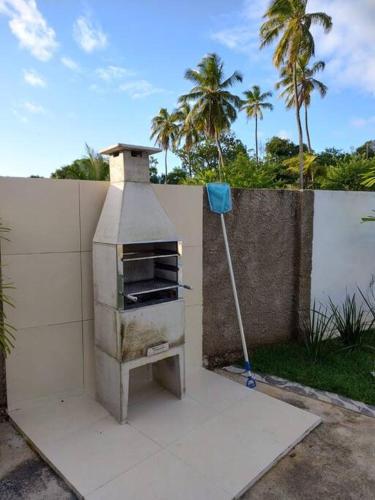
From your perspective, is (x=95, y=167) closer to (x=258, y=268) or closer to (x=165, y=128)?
(x=258, y=268)

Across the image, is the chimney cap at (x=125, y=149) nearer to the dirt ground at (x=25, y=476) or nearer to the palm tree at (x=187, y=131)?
the dirt ground at (x=25, y=476)

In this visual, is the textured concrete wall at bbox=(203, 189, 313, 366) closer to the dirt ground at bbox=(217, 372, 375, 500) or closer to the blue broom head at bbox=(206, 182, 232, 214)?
the blue broom head at bbox=(206, 182, 232, 214)

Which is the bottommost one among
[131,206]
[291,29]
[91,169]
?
[131,206]

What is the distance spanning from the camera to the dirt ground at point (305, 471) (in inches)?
92.2

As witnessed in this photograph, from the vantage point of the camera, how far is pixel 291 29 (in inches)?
818

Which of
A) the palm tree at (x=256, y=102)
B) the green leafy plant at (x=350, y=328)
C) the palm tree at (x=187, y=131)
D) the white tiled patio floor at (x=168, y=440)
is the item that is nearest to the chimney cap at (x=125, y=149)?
the white tiled patio floor at (x=168, y=440)

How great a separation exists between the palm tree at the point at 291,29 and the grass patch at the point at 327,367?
16.9 metres

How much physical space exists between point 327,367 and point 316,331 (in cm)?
56

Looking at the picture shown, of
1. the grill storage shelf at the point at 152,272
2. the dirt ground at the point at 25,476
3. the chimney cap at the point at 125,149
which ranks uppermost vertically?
the chimney cap at the point at 125,149

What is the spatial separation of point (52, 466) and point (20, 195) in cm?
234

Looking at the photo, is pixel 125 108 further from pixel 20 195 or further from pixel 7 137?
pixel 20 195

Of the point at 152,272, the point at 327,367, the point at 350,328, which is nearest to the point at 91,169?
the point at 152,272

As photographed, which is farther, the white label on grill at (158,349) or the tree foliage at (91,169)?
the tree foliage at (91,169)

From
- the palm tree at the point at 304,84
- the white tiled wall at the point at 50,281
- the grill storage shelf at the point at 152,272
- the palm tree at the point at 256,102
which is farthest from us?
the palm tree at the point at 256,102
